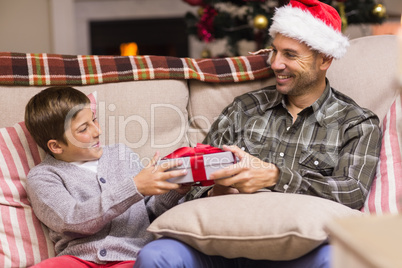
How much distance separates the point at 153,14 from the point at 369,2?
93.3 inches

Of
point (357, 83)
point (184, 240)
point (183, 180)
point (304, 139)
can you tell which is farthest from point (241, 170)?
point (357, 83)

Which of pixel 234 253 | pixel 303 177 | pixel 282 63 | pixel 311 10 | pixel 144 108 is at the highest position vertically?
pixel 311 10

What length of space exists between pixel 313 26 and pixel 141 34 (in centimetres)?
321

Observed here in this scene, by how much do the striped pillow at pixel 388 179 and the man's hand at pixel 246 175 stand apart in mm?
322

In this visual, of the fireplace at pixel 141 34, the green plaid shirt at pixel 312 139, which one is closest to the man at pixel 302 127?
the green plaid shirt at pixel 312 139

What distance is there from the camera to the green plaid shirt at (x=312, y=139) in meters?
1.59

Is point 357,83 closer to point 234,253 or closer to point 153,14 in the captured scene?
point 234,253

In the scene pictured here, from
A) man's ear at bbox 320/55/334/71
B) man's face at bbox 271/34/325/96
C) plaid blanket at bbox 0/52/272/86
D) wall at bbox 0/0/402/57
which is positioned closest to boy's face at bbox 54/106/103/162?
plaid blanket at bbox 0/52/272/86

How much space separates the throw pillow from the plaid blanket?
0.75 metres

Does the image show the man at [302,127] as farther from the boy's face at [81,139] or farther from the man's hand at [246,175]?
the boy's face at [81,139]

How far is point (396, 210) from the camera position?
1546 mm

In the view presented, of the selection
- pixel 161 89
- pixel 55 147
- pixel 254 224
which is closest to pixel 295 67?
pixel 161 89

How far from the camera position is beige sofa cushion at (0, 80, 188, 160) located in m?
1.88

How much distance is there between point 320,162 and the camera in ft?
5.66
